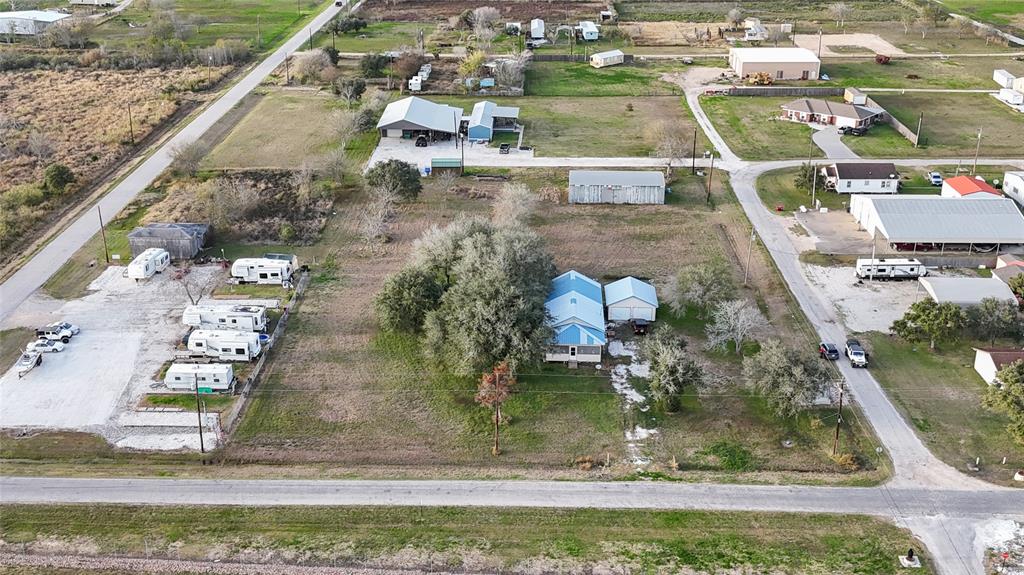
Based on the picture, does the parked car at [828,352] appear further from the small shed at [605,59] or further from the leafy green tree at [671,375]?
the small shed at [605,59]

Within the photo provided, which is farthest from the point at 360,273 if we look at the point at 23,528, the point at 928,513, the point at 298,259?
the point at 928,513

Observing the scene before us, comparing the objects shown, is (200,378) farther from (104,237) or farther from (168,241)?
(104,237)

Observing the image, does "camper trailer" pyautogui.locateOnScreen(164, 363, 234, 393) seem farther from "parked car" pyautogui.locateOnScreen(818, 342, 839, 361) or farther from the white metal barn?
the white metal barn

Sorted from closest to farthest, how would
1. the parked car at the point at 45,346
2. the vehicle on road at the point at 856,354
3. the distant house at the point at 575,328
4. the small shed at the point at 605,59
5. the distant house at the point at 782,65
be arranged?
the vehicle on road at the point at 856,354 < the distant house at the point at 575,328 < the parked car at the point at 45,346 < the distant house at the point at 782,65 < the small shed at the point at 605,59

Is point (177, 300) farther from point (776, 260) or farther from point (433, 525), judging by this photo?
point (776, 260)

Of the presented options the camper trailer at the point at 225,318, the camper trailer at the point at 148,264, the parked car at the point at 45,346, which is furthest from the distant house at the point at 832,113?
the parked car at the point at 45,346

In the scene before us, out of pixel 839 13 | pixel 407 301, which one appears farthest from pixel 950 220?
pixel 839 13
